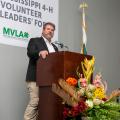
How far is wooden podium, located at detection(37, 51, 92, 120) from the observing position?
325 cm

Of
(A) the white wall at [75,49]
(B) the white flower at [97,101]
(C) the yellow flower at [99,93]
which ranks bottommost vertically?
(B) the white flower at [97,101]

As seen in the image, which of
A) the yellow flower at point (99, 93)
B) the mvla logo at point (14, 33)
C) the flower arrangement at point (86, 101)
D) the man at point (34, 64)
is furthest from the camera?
the mvla logo at point (14, 33)

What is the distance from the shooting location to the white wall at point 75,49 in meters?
4.43

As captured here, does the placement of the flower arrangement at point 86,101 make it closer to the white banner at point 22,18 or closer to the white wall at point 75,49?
the white wall at point 75,49

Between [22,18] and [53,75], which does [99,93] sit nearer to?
[53,75]

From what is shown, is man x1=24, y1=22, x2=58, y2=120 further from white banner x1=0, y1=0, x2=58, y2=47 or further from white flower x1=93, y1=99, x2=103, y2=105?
white flower x1=93, y1=99, x2=103, y2=105

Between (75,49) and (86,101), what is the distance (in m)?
2.98

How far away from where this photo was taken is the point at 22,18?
469cm

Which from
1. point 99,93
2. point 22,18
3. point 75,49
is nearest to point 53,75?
point 99,93

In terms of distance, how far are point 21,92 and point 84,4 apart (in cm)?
207

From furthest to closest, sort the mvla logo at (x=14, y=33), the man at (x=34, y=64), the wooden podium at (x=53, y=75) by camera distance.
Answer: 1. the mvla logo at (x=14, y=33)
2. the man at (x=34, y=64)
3. the wooden podium at (x=53, y=75)

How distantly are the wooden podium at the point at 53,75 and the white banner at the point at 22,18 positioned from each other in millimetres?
1096

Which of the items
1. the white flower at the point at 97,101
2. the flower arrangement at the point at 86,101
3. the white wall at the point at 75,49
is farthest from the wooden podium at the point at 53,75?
the white wall at the point at 75,49

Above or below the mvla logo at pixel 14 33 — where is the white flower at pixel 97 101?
below
